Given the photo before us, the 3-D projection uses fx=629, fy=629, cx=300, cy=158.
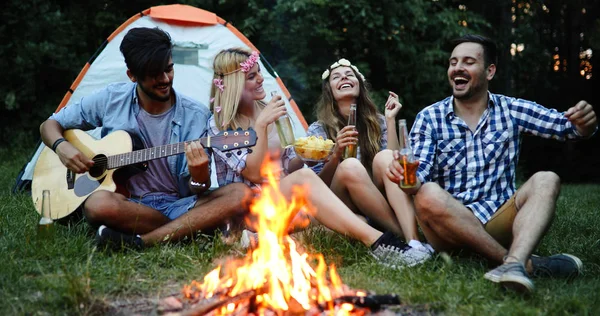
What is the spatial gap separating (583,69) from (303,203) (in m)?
9.52

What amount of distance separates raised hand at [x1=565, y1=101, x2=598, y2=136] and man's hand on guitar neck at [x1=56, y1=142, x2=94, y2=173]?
261 cm

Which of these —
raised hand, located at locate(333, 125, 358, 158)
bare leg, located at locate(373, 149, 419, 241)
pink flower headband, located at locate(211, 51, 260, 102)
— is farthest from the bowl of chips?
pink flower headband, located at locate(211, 51, 260, 102)

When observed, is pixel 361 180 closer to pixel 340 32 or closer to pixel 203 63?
pixel 203 63

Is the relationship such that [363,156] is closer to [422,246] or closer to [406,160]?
[422,246]

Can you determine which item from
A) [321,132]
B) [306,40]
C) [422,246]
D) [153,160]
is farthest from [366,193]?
[306,40]

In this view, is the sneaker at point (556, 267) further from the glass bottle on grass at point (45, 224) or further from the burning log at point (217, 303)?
the glass bottle on grass at point (45, 224)

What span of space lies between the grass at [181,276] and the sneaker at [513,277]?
0.14ft

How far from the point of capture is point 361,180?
3475 mm

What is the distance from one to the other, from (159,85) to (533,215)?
2163 mm

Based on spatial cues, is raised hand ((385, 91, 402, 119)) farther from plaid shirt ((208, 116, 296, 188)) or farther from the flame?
the flame

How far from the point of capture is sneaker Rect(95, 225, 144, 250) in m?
3.22

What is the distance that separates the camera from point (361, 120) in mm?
4082

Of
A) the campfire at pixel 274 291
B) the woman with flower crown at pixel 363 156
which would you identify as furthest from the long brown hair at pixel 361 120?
the campfire at pixel 274 291

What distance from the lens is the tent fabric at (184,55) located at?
19.5 ft
